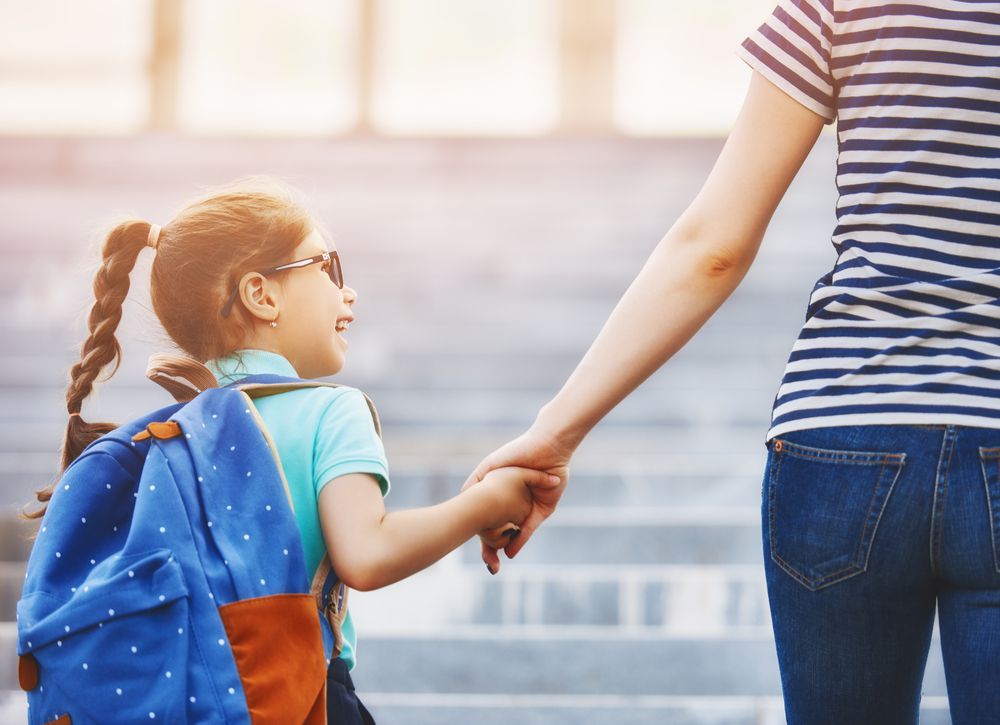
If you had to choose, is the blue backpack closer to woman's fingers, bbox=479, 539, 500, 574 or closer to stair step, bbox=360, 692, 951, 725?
woman's fingers, bbox=479, 539, 500, 574

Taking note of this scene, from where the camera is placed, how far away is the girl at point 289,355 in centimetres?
147

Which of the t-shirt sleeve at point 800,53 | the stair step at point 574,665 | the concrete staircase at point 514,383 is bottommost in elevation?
the stair step at point 574,665

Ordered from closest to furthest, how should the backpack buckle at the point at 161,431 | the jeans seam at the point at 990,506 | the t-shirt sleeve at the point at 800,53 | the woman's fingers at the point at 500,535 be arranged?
the jeans seam at the point at 990,506, the t-shirt sleeve at the point at 800,53, the backpack buckle at the point at 161,431, the woman's fingers at the point at 500,535

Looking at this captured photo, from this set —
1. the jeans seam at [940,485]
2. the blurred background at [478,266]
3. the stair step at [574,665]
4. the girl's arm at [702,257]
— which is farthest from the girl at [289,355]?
the stair step at [574,665]

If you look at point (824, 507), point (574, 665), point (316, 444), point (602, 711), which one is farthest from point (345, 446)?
point (574, 665)

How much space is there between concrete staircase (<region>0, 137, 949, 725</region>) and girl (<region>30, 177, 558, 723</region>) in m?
0.12

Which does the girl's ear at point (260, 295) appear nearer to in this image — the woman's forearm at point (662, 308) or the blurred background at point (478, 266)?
the blurred background at point (478, 266)

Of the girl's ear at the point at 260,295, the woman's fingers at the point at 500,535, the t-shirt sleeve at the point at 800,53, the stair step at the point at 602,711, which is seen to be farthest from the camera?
the stair step at the point at 602,711

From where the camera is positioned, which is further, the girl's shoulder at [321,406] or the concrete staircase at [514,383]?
the concrete staircase at [514,383]

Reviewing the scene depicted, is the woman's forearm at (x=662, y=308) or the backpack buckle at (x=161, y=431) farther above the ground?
the woman's forearm at (x=662, y=308)

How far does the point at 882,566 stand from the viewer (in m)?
1.15

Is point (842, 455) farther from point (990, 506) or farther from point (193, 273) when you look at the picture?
point (193, 273)

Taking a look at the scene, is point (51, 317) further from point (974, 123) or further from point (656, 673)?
point (974, 123)

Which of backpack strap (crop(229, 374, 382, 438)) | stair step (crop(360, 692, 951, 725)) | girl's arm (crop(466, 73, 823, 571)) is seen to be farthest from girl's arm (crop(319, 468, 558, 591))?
stair step (crop(360, 692, 951, 725))
